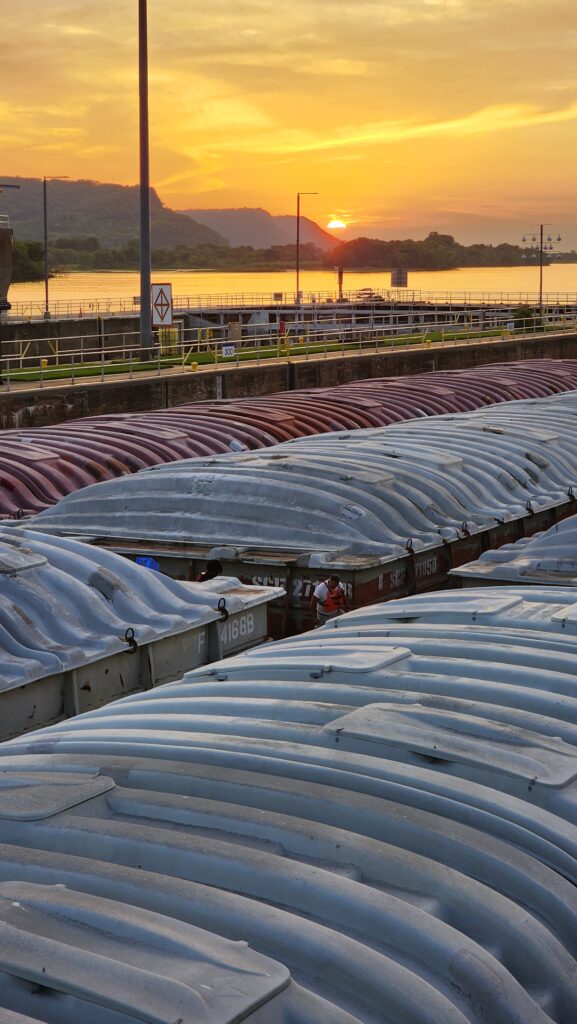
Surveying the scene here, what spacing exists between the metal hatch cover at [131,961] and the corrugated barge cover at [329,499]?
27.3 ft

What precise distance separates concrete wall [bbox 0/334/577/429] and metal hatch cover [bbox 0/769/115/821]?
21.6 metres

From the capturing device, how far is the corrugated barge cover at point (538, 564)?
416 inches

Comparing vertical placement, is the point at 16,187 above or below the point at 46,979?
above

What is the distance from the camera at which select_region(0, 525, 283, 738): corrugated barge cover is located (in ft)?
29.2

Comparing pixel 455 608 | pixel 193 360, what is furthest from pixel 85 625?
pixel 193 360

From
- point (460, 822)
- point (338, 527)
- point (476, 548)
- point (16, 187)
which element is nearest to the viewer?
point (460, 822)

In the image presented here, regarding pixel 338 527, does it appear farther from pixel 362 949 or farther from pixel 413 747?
pixel 362 949

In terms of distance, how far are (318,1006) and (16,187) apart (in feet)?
162

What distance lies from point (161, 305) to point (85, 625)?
25913mm

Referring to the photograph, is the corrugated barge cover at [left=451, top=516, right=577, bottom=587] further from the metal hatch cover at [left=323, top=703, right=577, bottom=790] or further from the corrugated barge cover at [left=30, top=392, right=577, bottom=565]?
the metal hatch cover at [left=323, top=703, right=577, bottom=790]

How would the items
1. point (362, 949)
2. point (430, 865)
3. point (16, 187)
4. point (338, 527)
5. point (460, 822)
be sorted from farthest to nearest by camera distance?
point (16, 187), point (338, 527), point (460, 822), point (430, 865), point (362, 949)

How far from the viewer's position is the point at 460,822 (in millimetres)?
4887

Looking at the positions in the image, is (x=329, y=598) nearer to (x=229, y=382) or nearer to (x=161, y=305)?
(x=229, y=382)

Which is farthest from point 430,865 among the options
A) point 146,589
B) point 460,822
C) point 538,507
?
point 538,507
